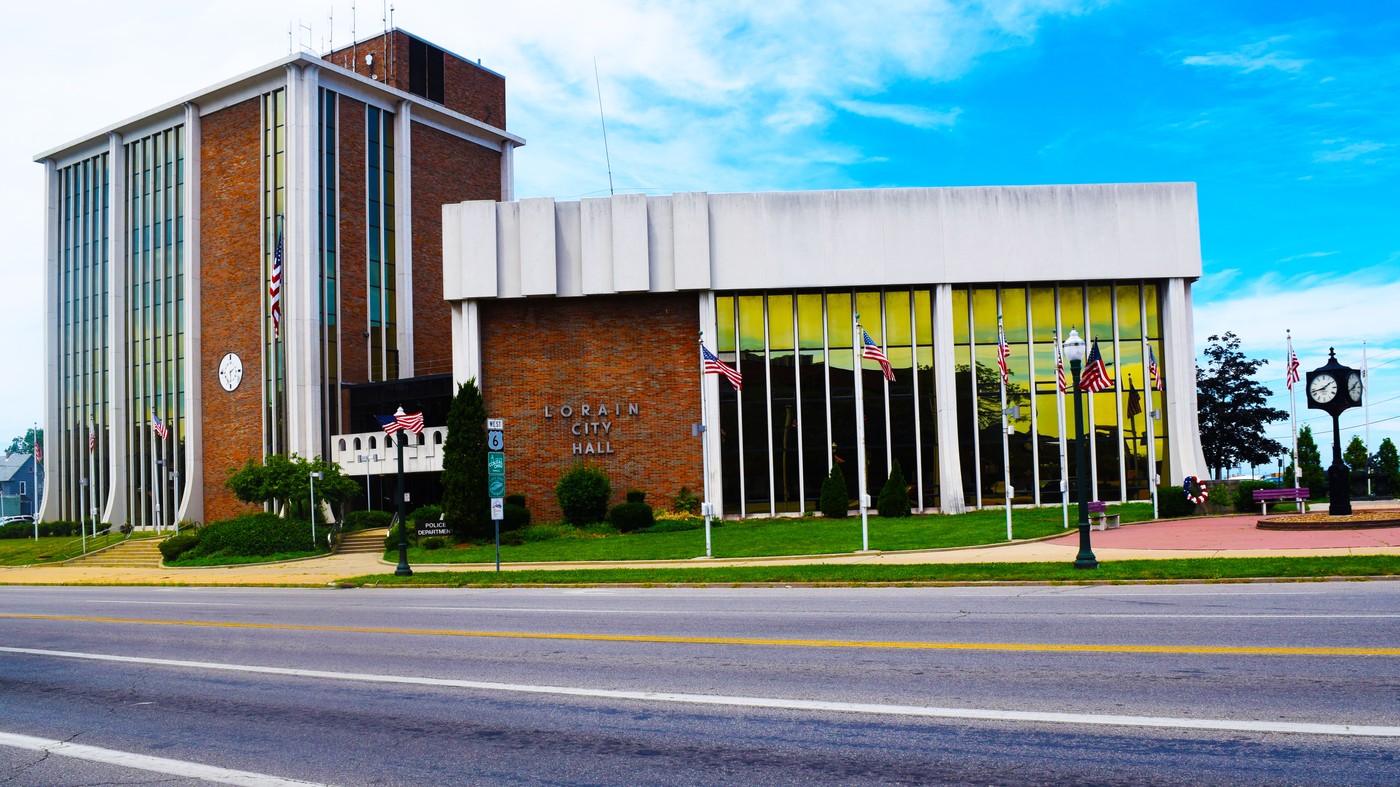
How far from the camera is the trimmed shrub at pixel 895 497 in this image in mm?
35875

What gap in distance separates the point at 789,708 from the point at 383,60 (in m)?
55.9

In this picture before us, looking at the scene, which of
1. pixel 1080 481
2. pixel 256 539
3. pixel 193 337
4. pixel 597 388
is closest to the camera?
pixel 1080 481

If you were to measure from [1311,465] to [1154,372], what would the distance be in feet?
50.1

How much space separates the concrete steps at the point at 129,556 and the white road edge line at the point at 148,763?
121 ft

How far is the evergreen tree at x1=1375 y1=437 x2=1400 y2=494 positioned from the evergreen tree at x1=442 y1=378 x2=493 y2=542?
35.3 metres

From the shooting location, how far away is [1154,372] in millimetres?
37688

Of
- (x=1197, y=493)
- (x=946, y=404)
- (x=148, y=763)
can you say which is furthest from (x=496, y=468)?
(x=1197, y=493)

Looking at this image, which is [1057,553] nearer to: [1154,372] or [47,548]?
[1154,372]

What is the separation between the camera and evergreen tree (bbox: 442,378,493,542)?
116 ft

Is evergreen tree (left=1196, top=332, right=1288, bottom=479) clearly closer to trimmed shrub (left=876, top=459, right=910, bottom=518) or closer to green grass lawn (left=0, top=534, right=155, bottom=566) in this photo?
trimmed shrub (left=876, top=459, right=910, bottom=518)

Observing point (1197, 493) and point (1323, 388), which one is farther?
point (1197, 493)

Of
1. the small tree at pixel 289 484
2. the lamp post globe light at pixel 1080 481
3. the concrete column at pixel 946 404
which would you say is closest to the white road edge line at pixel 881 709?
the lamp post globe light at pixel 1080 481

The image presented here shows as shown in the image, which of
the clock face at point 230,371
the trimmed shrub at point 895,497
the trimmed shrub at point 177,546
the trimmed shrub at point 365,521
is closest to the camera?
the trimmed shrub at point 895,497

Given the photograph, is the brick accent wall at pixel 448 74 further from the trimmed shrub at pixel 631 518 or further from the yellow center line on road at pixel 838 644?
the yellow center line on road at pixel 838 644
